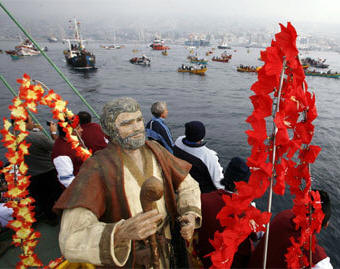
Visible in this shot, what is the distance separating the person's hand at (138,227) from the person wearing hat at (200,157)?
5.80 ft

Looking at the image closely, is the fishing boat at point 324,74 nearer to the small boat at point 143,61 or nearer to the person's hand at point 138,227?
the small boat at point 143,61

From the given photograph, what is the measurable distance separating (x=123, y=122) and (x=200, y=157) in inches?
65.7

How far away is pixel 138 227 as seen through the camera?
121 centimetres

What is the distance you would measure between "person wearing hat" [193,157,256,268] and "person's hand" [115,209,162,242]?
1163mm

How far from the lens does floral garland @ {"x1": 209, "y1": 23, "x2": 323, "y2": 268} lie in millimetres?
1180

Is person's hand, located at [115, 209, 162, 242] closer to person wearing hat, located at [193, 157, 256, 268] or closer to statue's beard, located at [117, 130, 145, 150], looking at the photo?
statue's beard, located at [117, 130, 145, 150]

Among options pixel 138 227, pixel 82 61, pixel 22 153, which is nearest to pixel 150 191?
pixel 138 227

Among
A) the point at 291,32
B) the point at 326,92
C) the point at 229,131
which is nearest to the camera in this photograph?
the point at 291,32

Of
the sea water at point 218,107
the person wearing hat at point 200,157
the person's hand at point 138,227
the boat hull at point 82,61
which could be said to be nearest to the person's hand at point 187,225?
the person's hand at point 138,227

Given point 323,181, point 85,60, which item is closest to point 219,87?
point 323,181

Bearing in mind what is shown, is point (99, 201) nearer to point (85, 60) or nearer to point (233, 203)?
point (233, 203)

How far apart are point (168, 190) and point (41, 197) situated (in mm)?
3459

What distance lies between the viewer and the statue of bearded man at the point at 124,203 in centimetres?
124

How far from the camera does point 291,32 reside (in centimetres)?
114
